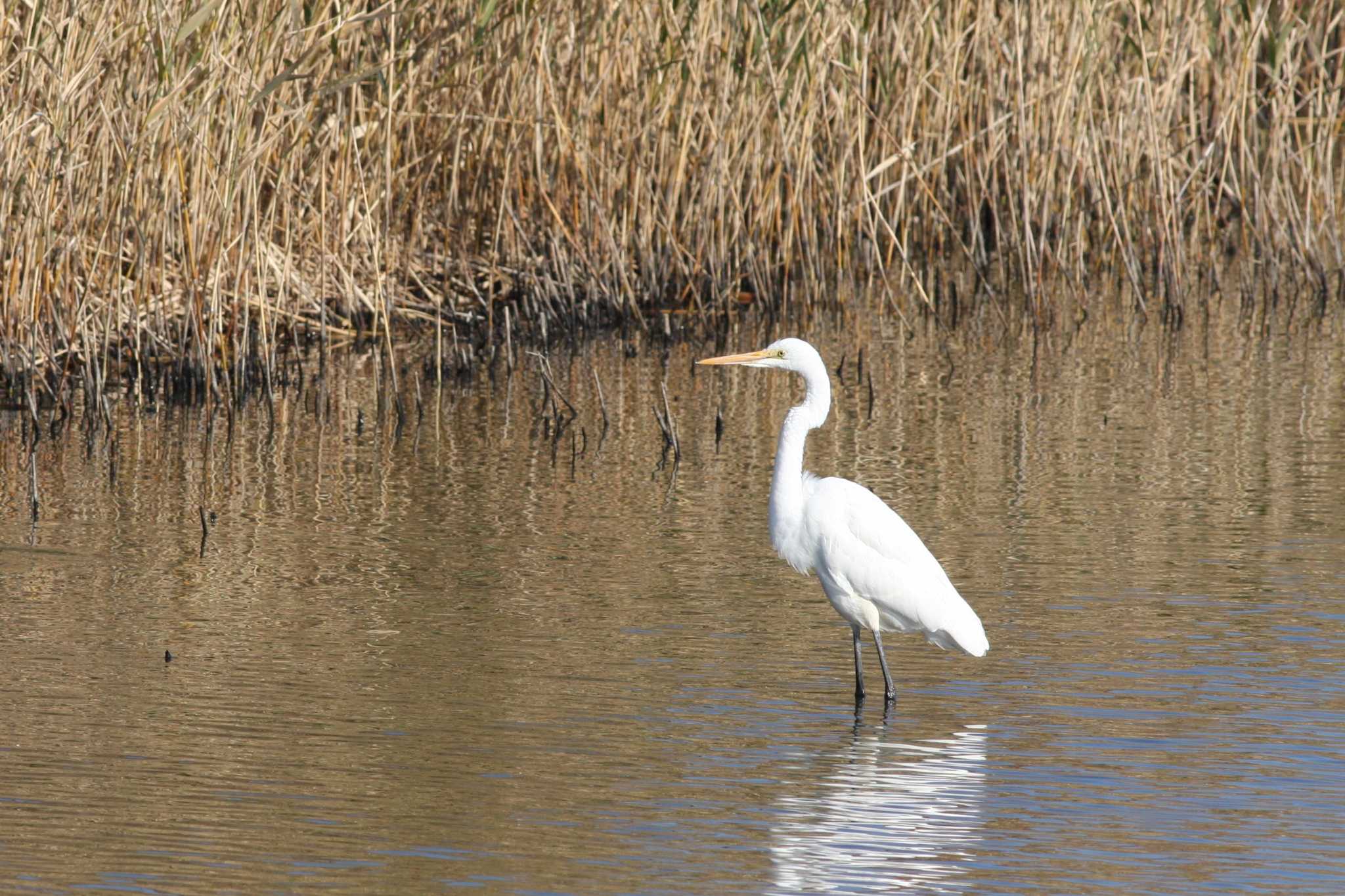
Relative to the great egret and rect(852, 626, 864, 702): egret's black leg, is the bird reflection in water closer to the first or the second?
rect(852, 626, 864, 702): egret's black leg

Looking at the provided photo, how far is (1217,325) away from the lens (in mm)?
11508

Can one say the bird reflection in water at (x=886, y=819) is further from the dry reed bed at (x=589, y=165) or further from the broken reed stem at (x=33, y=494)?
the dry reed bed at (x=589, y=165)

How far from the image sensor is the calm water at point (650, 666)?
383cm

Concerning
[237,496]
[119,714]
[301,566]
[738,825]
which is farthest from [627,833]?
[237,496]

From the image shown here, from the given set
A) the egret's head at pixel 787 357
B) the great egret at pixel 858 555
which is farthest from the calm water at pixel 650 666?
the egret's head at pixel 787 357

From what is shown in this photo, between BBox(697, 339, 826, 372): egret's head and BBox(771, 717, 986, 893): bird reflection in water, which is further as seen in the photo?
BBox(697, 339, 826, 372): egret's head

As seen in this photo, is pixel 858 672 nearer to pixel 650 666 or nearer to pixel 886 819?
pixel 650 666

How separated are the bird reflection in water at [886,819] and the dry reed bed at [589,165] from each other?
186 inches

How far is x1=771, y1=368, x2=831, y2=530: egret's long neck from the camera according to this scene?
5.25 meters

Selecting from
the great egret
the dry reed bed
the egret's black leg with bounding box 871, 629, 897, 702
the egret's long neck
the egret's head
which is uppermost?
the dry reed bed

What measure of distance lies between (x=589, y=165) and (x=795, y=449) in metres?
5.68

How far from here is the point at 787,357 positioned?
5.47 metres

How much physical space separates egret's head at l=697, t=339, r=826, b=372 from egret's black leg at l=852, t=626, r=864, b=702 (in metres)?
0.75

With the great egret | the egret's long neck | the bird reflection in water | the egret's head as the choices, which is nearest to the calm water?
the bird reflection in water
